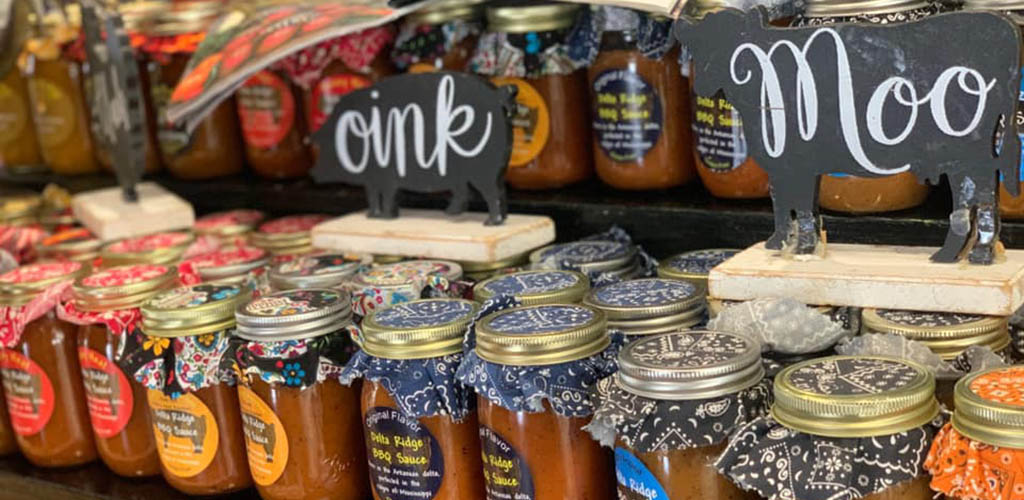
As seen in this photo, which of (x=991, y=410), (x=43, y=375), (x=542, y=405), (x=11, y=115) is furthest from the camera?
(x=11, y=115)

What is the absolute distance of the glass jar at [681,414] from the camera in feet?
4.01

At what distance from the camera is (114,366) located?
1.83 m

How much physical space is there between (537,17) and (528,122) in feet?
0.60

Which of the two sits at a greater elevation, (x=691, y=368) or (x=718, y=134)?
(x=718, y=134)

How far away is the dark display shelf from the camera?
1.59 m

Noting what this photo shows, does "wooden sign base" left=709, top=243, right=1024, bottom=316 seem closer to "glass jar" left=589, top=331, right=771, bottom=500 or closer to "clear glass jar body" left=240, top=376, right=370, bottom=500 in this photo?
"glass jar" left=589, top=331, right=771, bottom=500

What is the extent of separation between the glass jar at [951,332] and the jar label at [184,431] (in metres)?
0.97

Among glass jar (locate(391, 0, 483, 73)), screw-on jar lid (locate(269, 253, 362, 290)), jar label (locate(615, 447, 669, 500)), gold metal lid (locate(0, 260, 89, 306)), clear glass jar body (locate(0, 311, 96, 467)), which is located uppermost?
glass jar (locate(391, 0, 483, 73))

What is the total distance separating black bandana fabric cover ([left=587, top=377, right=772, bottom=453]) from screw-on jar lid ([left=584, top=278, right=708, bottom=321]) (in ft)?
0.69

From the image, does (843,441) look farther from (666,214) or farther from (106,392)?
(106,392)

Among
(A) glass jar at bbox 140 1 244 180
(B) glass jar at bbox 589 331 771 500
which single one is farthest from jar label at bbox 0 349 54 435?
(B) glass jar at bbox 589 331 771 500

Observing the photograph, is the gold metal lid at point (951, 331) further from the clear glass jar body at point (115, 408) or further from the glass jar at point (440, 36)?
the clear glass jar body at point (115, 408)

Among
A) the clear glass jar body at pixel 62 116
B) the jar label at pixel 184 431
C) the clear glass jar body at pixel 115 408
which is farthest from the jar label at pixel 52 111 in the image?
the jar label at pixel 184 431

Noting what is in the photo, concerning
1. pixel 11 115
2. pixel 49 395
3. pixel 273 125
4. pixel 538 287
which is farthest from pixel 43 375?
pixel 11 115
